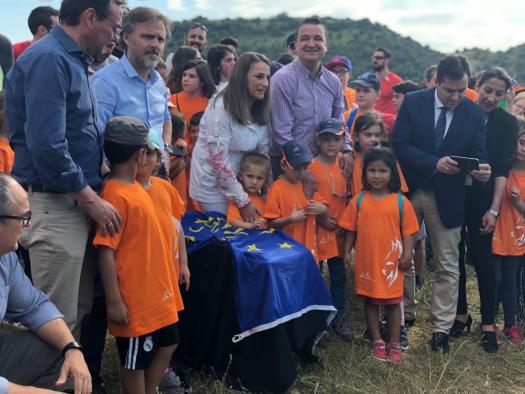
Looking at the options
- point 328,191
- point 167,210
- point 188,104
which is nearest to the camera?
point 167,210

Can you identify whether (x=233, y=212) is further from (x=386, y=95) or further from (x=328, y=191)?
(x=386, y=95)

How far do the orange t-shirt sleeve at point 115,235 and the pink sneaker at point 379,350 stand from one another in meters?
2.36

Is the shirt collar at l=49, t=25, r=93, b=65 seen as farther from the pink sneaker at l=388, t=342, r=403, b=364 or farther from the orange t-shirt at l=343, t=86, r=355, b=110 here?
the orange t-shirt at l=343, t=86, r=355, b=110

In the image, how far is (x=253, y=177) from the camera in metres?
4.25

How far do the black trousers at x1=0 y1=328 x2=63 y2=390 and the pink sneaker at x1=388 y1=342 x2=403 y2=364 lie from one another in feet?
8.83

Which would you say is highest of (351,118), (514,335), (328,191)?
(351,118)

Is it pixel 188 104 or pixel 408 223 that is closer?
pixel 408 223

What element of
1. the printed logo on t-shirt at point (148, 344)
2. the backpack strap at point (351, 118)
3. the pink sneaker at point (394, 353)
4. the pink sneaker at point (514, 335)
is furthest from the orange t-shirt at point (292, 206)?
the pink sneaker at point (514, 335)

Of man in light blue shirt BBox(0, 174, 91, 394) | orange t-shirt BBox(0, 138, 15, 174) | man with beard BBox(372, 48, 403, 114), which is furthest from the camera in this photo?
man with beard BBox(372, 48, 403, 114)

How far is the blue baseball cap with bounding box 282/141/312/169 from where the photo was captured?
423cm

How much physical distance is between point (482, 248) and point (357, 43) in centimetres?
3928

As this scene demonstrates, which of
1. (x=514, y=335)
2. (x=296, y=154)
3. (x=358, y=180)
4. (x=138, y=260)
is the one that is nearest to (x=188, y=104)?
(x=296, y=154)

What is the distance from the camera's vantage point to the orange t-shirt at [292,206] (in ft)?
14.0

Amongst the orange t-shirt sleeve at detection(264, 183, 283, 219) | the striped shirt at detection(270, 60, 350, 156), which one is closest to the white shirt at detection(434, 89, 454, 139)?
the striped shirt at detection(270, 60, 350, 156)
